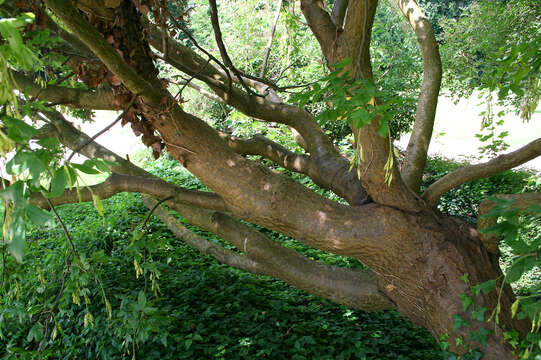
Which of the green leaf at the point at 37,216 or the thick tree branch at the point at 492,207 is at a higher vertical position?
the thick tree branch at the point at 492,207

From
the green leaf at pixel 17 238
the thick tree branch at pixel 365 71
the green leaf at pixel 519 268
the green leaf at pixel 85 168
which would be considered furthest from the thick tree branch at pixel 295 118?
the green leaf at pixel 17 238

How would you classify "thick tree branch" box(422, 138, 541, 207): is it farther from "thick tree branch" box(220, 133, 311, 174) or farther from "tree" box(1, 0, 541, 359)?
"thick tree branch" box(220, 133, 311, 174)

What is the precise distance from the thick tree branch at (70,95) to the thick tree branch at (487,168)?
8.29 feet

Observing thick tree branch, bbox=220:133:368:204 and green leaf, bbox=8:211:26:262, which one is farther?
thick tree branch, bbox=220:133:368:204

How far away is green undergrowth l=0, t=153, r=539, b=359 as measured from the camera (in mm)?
2965

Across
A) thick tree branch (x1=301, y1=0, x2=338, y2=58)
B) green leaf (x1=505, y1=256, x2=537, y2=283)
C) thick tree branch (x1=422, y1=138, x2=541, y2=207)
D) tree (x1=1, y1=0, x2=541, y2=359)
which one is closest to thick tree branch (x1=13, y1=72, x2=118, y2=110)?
tree (x1=1, y1=0, x2=541, y2=359)

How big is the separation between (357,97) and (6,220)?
1359mm

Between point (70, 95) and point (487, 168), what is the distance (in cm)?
322

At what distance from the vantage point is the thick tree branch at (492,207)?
2271 mm

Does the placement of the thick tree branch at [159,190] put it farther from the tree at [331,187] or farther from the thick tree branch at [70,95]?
the thick tree branch at [70,95]

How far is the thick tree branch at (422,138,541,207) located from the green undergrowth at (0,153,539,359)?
1541mm

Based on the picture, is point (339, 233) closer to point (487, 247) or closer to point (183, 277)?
point (487, 247)

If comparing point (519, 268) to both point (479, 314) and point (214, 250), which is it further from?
point (214, 250)

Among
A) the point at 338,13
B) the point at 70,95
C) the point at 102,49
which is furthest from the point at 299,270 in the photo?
the point at 70,95
